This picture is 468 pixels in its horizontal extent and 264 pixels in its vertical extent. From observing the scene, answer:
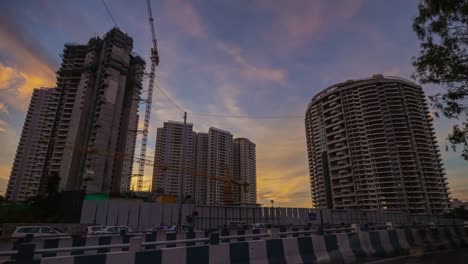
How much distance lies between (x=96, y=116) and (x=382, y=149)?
98936 mm

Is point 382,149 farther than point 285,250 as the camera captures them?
Yes

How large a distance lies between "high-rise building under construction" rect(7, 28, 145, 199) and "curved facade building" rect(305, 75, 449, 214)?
230 feet

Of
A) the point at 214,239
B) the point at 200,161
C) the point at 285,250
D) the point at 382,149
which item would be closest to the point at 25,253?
the point at 214,239

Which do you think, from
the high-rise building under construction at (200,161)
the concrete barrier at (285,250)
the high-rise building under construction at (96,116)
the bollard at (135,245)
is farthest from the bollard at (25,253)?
the high-rise building under construction at (200,161)

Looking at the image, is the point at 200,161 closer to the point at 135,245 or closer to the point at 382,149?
the point at 382,149

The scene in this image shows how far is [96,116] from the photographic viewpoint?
83062 mm

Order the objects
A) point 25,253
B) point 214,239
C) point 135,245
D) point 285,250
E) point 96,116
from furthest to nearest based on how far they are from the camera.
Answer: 1. point 96,116
2. point 285,250
3. point 214,239
4. point 135,245
5. point 25,253

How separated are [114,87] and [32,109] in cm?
7027

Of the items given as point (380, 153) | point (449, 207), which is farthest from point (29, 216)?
point (449, 207)

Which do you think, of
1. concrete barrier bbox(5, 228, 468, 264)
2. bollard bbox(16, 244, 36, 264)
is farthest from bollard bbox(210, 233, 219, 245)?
bollard bbox(16, 244, 36, 264)

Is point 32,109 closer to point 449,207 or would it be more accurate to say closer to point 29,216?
point 29,216

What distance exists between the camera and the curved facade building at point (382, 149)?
9762 cm

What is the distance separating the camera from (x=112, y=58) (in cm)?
8950

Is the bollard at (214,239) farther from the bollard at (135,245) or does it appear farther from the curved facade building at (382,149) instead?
the curved facade building at (382,149)
